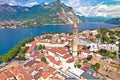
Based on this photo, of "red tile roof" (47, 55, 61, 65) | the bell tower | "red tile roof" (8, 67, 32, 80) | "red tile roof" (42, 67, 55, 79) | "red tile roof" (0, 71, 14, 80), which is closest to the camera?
"red tile roof" (0, 71, 14, 80)

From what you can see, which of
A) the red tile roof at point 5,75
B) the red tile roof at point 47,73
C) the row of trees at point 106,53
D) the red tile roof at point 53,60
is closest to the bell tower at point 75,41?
the red tile roof at point 53,60

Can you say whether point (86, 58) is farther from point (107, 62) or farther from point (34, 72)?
point (34, 72)

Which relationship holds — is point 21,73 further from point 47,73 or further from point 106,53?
point 106,53

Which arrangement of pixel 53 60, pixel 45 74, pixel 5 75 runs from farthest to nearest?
pixel 53 60, pixel 45 74, pixel 5 75

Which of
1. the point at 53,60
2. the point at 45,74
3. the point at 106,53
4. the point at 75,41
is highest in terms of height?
the point at 75,41

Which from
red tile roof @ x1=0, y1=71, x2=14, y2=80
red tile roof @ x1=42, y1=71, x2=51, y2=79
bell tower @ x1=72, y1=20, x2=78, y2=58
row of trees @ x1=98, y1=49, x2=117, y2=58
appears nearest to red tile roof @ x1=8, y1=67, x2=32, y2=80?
red tile roof @ x1=0, y1=71, x2=14, y2=80

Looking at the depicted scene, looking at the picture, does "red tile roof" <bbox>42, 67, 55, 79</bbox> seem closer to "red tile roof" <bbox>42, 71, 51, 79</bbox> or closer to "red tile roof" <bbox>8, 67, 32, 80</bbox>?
"red tile roof" <bbox>42, 71, 51, 79</bbox>

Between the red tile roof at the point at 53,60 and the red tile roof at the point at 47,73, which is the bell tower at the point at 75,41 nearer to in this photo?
the red tile roof at the point at 53,60

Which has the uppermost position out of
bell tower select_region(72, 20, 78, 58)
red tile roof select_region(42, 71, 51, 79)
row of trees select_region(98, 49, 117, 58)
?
bell tower select_region(72, 20, 78, 58)

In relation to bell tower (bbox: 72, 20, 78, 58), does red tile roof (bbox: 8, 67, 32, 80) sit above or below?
below

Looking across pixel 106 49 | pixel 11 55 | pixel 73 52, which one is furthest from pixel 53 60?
pixel 106 49

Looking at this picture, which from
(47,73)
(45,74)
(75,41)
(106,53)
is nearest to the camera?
(45,74)

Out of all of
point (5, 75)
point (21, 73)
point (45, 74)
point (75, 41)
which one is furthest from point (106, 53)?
point (5, 75)
